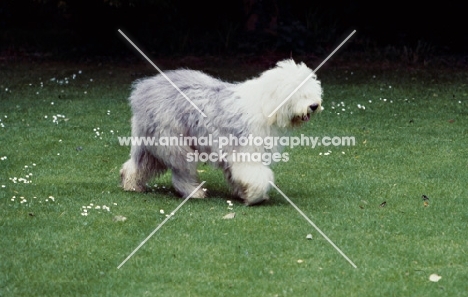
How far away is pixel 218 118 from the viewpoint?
7.74m

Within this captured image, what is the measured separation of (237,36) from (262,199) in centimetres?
1056

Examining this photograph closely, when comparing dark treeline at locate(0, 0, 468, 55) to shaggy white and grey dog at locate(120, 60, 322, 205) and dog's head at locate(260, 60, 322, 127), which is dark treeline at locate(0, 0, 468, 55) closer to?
shaggy white and grey dog at locate(120, 60, 322, 205)

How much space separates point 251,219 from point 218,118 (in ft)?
3.26

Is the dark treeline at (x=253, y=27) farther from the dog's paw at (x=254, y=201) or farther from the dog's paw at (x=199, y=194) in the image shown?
the dog's paw at (x=254, y=201)

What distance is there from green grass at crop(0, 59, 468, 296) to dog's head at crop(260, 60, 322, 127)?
31.9 inches

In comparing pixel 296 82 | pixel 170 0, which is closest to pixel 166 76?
pixel 296 82

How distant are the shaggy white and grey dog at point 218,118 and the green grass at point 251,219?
0.76ft

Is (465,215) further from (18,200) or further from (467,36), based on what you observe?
(467,36)

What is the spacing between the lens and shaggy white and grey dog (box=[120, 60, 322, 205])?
7.52 meters

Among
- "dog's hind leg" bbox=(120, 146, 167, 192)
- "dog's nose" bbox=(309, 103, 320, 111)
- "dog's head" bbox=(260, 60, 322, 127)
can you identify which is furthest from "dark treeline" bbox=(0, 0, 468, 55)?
"dog's nose" bbox=(309, 103, 320, 111)

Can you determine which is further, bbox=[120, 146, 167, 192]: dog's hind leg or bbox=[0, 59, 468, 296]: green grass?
bbox=[120, 146, 167, 192]: dog's hind leg

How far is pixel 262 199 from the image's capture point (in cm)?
775

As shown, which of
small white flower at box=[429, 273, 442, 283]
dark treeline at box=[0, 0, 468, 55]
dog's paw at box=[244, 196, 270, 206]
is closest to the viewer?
small white flower at box=[429, 273, 442, 283]

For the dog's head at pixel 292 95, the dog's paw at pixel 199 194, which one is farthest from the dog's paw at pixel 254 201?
the dog's head at pixel 292 95
